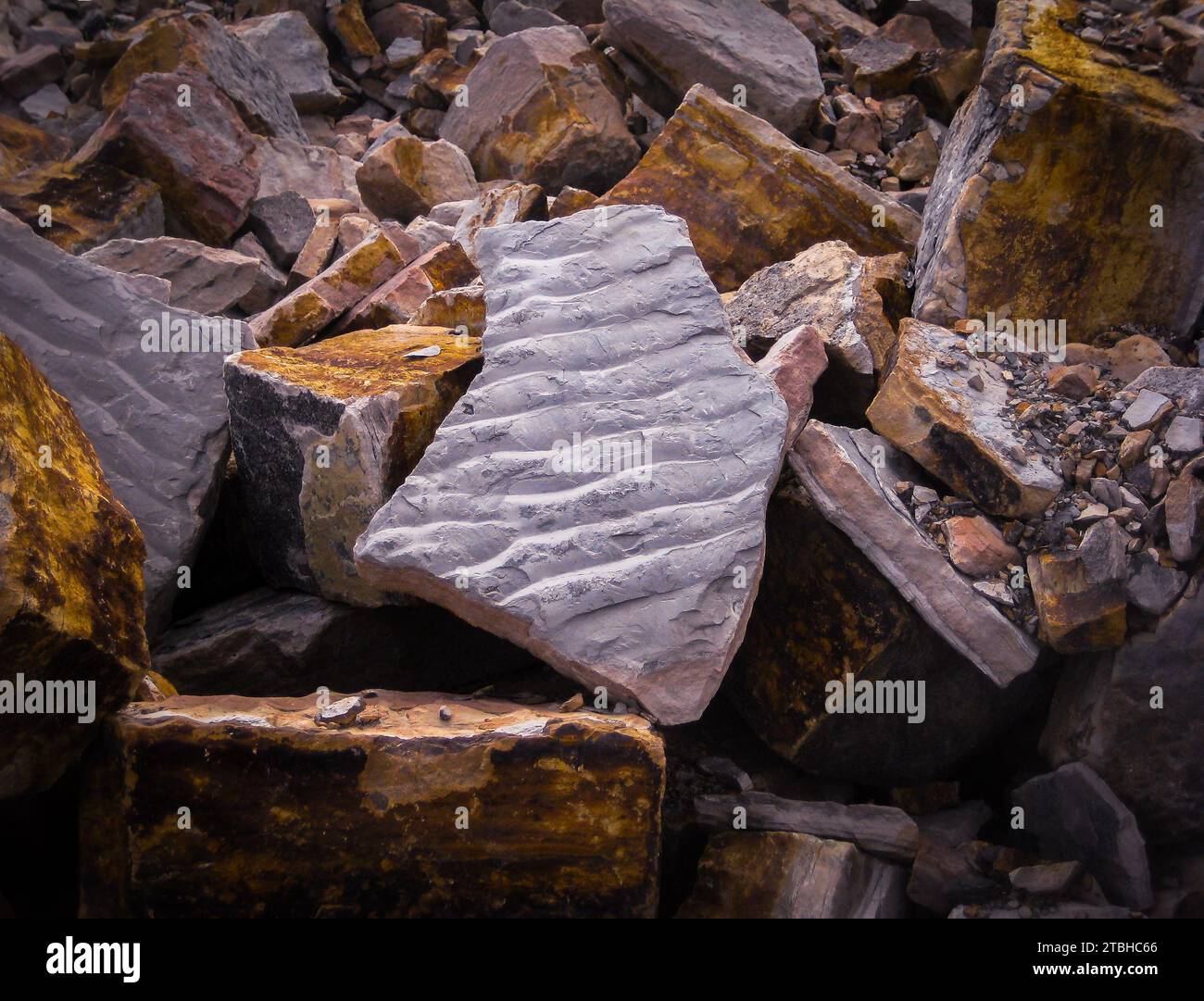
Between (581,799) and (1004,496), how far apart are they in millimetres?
1319

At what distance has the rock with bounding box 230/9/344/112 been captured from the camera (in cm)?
627

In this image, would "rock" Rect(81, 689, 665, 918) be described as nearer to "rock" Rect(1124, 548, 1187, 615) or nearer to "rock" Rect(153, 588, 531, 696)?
"rock" Rect(153, 588, 531, 696)

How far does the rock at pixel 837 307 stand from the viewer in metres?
3.03

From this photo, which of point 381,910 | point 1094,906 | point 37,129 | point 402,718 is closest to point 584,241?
point 402,718

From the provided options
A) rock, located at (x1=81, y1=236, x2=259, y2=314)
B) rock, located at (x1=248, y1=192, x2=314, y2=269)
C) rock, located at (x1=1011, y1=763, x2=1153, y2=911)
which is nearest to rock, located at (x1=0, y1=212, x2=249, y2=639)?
rock, located at (x1=81, y1=236, x2=259, y2=314)

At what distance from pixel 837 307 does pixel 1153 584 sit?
1.18 m

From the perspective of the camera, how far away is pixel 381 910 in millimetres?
2045

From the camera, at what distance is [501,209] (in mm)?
4082

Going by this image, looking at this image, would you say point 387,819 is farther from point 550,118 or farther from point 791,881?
point 550,118

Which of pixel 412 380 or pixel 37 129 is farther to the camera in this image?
pixel 37 129

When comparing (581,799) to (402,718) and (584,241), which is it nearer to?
(402,718)

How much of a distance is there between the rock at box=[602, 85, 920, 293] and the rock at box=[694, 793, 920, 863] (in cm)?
200

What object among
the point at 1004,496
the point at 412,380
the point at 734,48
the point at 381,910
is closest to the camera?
the point at 381,910

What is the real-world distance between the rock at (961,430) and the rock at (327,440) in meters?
1.17
